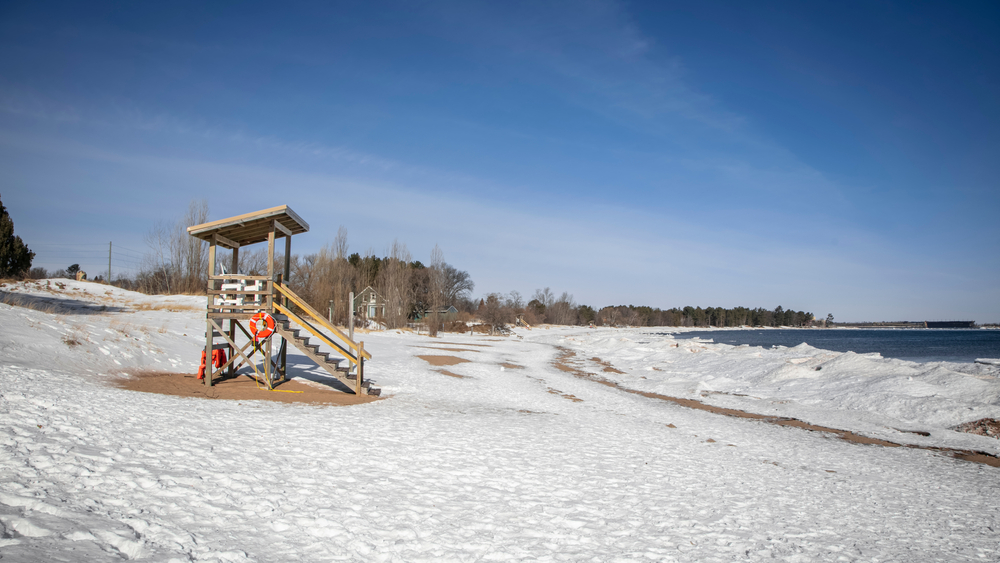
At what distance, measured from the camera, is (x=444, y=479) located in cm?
669

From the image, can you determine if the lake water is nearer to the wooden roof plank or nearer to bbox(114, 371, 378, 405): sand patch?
bbox(114, 371, 378, 405): sand patch

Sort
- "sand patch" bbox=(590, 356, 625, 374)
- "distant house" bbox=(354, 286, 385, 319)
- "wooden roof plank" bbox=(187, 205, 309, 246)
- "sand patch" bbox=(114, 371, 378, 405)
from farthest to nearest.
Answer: "distant house" bbox=(354, 286, 385, 319) → "sand patch" bbox=(590, 356, 625, 374) → "wooden roof plank" bbox=(187, 205, 309, 246) → "sand patch" bbox=(114, 371, 378, 405)

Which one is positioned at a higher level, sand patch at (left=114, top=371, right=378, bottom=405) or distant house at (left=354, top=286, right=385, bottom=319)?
distant house at (left=354, top=286, right=385, bottom=319)

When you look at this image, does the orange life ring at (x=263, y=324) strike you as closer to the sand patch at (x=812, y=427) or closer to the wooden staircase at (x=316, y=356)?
the wooden staircase at (x=316, y=356)

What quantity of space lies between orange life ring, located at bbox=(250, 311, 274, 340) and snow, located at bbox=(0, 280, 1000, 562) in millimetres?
2673

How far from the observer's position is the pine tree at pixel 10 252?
30013 millimetres

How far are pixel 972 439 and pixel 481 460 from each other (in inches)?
468

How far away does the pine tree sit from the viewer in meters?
30.0

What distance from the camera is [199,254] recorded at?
4472 cm

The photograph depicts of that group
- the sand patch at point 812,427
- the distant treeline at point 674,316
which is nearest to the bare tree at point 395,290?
the sand patch at point 812,427

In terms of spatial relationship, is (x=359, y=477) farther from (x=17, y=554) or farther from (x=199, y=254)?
(x=199, y=254)

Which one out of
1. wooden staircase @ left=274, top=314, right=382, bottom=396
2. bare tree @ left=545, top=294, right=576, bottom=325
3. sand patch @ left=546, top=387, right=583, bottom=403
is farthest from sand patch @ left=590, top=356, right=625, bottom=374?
bare tree @ left=545, top=294, right=576, bottom=325

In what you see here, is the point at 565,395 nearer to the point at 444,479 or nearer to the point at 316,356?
the point at 316,356

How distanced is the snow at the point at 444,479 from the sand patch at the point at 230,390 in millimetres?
621
